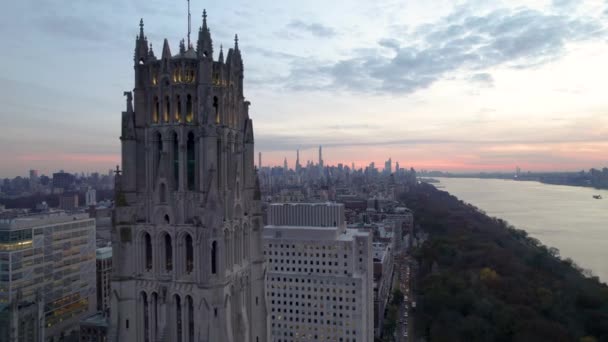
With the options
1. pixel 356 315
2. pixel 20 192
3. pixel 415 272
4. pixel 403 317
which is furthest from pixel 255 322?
pixel 20 192

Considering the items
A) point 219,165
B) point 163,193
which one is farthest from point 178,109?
point 163,193

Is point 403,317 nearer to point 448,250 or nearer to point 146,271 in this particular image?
point 448,250

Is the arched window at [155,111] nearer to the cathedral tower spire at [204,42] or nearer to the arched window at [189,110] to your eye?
the arched window at [189,110]

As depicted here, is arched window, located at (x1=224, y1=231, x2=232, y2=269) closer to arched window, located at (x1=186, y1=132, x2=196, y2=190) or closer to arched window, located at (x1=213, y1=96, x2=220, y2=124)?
arched window, located at (x1=186, y1=132, x2=196, y2=190)

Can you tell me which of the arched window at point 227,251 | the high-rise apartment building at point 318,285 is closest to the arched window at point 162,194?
the arched window at point 227,251

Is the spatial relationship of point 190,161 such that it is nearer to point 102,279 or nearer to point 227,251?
point 227,251
